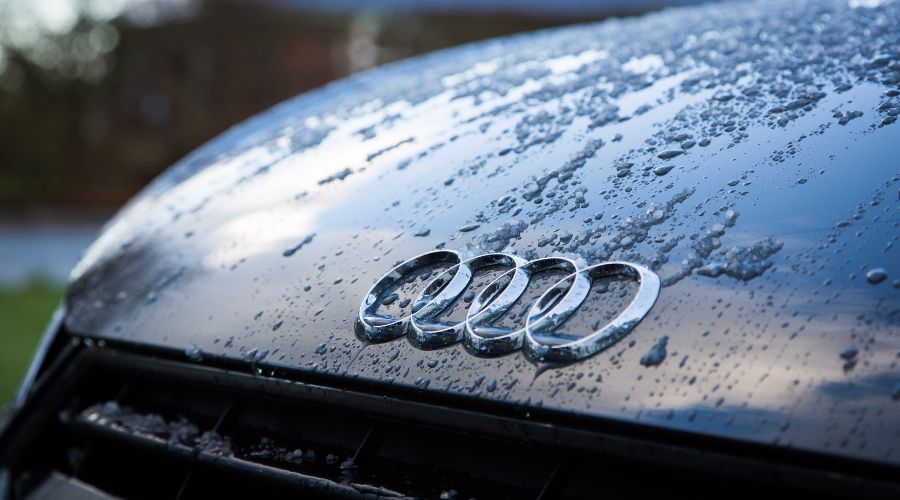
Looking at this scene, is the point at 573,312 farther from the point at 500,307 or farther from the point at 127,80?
the point at 127,80

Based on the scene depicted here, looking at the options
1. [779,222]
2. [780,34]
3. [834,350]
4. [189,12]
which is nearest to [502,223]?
[779,222]

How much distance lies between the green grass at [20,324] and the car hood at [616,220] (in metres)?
3.11

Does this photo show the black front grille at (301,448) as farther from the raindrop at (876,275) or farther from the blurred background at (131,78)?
the blurred background at (131,78)

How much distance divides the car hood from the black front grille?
3 centimetres

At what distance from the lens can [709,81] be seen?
1.25 m

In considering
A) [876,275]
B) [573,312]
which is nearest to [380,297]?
[573,312]

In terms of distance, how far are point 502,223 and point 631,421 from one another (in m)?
0.34

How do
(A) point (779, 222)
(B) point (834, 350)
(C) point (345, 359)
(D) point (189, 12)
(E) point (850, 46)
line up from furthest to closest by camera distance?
(D) point (189, 12)
(E) point (850, 46)
(C) point (345, 359)
(A) point (779, 222)
(B) point (834, 350)

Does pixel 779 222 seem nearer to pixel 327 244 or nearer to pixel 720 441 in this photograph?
pixel 720 441

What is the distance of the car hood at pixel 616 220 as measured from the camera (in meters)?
0.78

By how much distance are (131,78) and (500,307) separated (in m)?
16.7

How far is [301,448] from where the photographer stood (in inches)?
43.5

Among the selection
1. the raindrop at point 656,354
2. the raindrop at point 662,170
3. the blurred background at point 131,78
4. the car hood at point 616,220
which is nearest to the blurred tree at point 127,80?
the blurred background at point 131,78

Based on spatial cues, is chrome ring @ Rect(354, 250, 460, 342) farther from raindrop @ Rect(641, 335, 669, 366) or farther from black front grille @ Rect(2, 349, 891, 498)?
raindrop @ Rect(641, 335, 669, 366)
